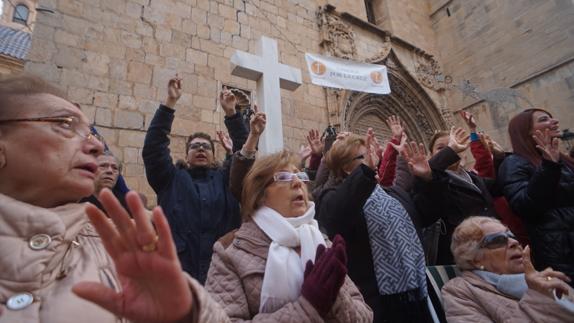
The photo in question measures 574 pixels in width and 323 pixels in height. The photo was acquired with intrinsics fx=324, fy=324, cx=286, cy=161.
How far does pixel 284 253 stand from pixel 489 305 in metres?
1.14

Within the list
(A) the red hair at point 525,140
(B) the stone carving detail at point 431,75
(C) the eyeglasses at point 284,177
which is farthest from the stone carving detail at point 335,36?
(C) the eyeglasses at point 284,177

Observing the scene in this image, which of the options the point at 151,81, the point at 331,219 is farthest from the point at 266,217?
the point at 151,81

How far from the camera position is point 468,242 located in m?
A: 1.95

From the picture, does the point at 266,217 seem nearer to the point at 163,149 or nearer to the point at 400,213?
the point at 400,213

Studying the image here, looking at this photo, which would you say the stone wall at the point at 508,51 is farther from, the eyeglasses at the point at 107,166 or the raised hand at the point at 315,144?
the eyeglasses at the point at 107,166

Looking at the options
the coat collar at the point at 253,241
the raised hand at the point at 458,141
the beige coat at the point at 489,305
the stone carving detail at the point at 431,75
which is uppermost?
the stone carving detail at the point at 431,75

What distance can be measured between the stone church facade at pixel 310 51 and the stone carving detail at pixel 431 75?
43 mm

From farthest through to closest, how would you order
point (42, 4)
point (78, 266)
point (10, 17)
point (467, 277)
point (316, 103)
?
point (10, 17)
point (316, 103)
point (42, 4)
point (467, 277)
point (78, 266)

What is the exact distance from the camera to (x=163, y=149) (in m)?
2.22

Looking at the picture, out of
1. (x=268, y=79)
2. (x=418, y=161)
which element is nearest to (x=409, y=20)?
(x=268, y=79)

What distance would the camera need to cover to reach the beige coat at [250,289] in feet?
3.77

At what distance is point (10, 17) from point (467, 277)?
93.7 feet

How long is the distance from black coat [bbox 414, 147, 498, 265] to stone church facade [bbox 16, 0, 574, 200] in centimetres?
360

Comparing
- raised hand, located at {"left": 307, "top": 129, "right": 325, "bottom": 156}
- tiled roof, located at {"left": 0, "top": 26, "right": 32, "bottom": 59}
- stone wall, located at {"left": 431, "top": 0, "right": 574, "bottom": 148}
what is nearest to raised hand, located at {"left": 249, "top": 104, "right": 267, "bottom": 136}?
raised hand, located at {"left": 307, "top": 129, "right": 325, "bottom": 156}
